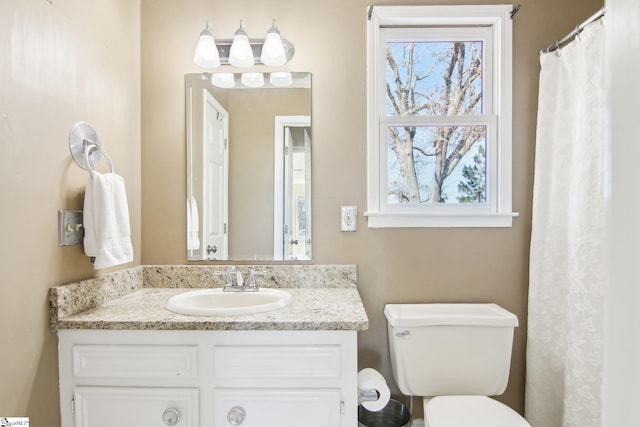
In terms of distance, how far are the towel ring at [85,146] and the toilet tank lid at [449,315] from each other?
137 centimetres

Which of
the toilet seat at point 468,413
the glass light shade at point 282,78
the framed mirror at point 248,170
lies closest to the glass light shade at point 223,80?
the framed mirror at point 248,170

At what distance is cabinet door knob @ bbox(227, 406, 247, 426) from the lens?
1.20m

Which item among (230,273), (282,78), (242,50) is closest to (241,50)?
(242,50)

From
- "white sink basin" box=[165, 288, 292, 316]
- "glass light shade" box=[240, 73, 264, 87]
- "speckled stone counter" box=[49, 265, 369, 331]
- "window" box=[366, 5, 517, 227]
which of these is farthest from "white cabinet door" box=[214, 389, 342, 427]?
"glass light shade" box=[240, 73, 264, 87]

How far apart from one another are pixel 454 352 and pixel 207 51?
1.74 metres

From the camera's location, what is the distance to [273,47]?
160 centimetres

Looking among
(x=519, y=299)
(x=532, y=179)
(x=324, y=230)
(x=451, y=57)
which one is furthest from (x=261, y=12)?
(x=519, y=299)

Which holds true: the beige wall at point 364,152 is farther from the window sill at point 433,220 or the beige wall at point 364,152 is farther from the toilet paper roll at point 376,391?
the toilet paper roll at point 376,391

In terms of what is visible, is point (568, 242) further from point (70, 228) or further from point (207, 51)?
point (70, 228)

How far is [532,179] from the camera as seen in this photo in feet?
5.63

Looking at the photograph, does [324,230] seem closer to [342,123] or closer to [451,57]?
[342,123]

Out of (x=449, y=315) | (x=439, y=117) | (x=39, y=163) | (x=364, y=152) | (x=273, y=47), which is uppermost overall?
(x=273, y=47)

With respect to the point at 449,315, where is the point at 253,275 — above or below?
above

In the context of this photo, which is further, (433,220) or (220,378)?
(433,220)
